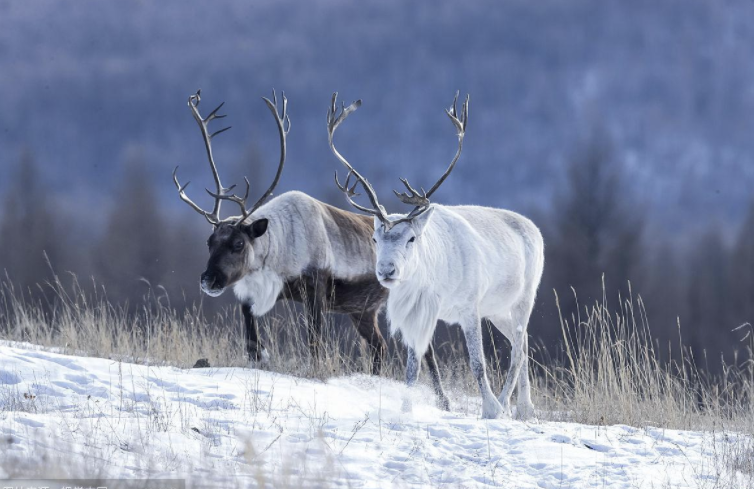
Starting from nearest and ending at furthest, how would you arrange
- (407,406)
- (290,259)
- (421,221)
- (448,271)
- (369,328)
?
(407,406) → (421,221) → (448,271) → (290,259) → (369,328)

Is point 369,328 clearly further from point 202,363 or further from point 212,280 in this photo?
point 202,363

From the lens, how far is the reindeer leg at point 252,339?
330 inches

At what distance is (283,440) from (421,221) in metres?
2.45

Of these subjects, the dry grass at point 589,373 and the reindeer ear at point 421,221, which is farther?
the dry grass at point 589,373

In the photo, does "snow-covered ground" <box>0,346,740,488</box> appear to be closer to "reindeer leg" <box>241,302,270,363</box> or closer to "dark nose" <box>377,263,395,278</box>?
"dark nose" <box>377,263,395,278</box>

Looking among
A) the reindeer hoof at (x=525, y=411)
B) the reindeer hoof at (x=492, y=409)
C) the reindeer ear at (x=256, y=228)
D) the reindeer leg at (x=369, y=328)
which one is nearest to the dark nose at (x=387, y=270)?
the reindeer hoof at (x=492, y=409)

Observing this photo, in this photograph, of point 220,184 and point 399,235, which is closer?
point 399,235

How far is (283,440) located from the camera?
15.1 ft

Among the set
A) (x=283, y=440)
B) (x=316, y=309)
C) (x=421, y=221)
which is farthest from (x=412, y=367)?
(x=316, y=309)

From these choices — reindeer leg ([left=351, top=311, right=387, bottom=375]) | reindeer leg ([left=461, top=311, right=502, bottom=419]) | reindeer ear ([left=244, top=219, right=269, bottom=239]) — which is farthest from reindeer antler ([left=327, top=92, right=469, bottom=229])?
reindeer leg ([left=351, top=311, right=387, bottom=375])

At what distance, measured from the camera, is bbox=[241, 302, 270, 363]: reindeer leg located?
8.38 m

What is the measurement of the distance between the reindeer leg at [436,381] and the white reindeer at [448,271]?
0.41 meters

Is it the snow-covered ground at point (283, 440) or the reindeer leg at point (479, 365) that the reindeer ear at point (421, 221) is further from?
the snow-covered ground at point (283, 440)

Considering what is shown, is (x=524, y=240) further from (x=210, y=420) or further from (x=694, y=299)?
(x=694, y=299)
